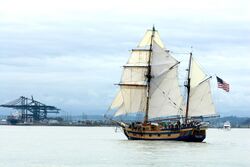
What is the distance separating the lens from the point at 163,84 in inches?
3971

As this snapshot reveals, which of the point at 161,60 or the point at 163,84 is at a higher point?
the point at 161,60

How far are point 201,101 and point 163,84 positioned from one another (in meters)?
6.24

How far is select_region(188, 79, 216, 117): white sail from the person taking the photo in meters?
96.6

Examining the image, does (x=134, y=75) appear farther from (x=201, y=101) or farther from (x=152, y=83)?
(x=201, y=101)

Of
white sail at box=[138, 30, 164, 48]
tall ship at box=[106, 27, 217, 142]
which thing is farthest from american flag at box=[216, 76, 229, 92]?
white sail at box=[138, 30, 164, 48]

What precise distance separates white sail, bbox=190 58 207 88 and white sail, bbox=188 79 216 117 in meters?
0.58

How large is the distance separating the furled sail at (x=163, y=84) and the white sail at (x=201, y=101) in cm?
229

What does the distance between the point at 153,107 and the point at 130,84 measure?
431 cm

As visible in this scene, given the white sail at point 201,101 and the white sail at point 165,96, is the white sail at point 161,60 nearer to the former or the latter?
the white sail at point 165,96

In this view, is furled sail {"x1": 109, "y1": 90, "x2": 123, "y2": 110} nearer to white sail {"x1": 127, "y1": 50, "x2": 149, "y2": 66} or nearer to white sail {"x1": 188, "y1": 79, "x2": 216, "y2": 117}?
white sail {"x1": 127, "y1": 50, "x2": 149, "y2": 66}

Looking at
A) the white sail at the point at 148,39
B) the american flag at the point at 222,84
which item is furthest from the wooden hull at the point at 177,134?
the white sail at the point at 148,39

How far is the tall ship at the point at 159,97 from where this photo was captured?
97.5 m

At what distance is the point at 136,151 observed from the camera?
77.6 m

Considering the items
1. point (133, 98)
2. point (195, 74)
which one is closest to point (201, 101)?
point (195, 74)
